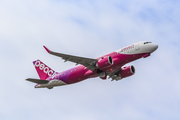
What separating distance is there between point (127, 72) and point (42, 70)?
15.4 meters

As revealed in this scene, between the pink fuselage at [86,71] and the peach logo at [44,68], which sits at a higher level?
the peach logo at [44,68]

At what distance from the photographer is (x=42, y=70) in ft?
194

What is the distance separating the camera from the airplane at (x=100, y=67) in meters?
48.8

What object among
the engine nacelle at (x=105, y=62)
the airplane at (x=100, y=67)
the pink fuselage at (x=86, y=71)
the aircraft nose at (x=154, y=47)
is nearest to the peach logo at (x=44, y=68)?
the airplane at (x=100, y=67)

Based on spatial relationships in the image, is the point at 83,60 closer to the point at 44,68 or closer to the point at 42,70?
the point at 44,68

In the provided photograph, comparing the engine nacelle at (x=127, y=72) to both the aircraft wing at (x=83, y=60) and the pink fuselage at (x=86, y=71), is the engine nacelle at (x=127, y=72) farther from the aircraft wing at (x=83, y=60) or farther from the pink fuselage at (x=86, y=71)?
the aircraft wing at (x=83, y=60)

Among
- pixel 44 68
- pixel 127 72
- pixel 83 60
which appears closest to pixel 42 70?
pixel 44 68

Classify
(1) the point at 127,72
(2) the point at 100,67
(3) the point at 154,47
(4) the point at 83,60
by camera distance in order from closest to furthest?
(3) the point at 154,47, (2) the point at 100,67, (4) the point at 83,60, (1) the point at 127,72

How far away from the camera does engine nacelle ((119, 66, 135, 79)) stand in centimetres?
5541

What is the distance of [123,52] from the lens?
A: 49.2 meters

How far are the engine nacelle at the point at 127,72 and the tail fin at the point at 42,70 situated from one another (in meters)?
12.0

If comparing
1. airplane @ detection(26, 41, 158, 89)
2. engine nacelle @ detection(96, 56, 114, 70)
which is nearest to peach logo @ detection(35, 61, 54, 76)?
airplane @ detection(26, 41, 158, 89)

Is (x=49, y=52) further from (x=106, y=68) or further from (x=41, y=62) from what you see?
(x=41, y=62)

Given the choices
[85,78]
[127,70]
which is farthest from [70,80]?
[127,70]
